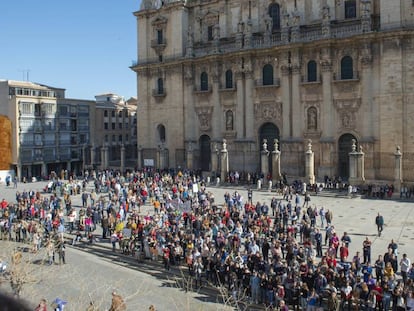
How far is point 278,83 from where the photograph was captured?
4606cm

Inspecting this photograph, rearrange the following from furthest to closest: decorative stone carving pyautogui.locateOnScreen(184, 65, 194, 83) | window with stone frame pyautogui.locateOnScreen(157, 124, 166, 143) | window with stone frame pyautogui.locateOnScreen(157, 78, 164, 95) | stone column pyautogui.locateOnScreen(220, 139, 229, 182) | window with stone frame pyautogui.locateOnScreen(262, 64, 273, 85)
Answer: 1. window with stone frame pyautogui.locateOnScreen(157, 124, 166, 143)
2. window with stone frame pyautogui.locateOnScreen(157, 78, 164, 95)
3. decorative stone carving pyautogui.locateOnScreen(184, 65, 194, 83)
4. window with stone frame pyautogui.locateOnScreen(262, 64, 273, 85)
5. stone column pyautogui.locateOnScreen(220, 139, 229, 182)

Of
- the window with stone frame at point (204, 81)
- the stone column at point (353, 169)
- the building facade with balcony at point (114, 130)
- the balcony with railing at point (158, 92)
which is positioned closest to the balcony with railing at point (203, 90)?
the window with stone frame at point (204, 81)

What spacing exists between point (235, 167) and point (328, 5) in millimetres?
18428

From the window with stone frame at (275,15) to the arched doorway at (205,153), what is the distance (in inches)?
551

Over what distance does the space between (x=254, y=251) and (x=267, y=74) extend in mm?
31687

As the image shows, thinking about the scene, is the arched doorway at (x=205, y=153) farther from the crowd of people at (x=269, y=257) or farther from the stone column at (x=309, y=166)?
the crowd of people at (x=269, y=257)

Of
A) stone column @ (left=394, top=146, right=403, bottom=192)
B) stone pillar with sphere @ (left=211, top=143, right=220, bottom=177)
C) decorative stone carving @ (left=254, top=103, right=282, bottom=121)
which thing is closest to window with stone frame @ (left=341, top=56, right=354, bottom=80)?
decorative stone carving @ (left=254, top=103, right=282, bottom=121)

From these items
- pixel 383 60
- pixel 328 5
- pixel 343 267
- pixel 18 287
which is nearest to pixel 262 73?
pixel 328 5

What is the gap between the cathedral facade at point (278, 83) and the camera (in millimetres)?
39906

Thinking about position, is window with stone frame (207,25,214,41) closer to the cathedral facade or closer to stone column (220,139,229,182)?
the cathedral facade

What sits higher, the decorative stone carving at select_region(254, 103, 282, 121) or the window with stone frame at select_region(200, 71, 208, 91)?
the window with stone frame at select_region(200, 71, 208, 91)

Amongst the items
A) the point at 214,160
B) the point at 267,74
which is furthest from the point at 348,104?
the point at 214,160

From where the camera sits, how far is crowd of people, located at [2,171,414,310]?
14.7m

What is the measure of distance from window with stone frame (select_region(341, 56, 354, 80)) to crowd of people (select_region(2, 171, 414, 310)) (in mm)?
15347
